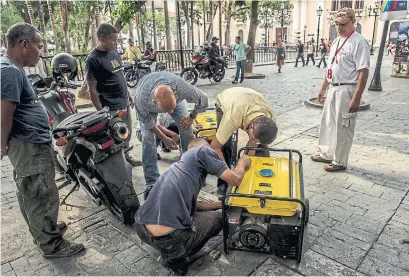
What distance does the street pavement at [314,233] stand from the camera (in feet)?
8.33

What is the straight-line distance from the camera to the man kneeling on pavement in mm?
2285

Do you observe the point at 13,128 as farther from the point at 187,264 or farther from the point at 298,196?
the point at 298,196

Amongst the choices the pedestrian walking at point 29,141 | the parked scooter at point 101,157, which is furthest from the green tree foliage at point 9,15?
the pedestrian walking at point 29,141

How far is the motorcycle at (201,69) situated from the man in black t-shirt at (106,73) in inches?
313

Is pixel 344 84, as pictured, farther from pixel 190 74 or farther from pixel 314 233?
pixel 190 74

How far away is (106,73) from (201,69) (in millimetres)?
8767

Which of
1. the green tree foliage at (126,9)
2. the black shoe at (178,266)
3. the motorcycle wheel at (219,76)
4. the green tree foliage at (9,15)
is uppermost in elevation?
the green tree foliage at (9,15)

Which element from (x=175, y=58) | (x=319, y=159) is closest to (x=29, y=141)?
(x=319, y=159)

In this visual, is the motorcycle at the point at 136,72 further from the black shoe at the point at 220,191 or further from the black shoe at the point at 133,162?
the black shoe at the point at 220,191

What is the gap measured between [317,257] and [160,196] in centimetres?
144

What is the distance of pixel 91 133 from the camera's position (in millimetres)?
2826

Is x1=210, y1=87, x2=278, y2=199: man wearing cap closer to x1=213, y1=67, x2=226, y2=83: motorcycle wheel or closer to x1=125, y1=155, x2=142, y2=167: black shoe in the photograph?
x1=125, y1=155, x2=142, y2=167: black shoe

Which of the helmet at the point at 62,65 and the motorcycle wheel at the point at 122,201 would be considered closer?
the motorcycle wheel at the point at 122,201

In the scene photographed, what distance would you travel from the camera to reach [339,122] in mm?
4156
